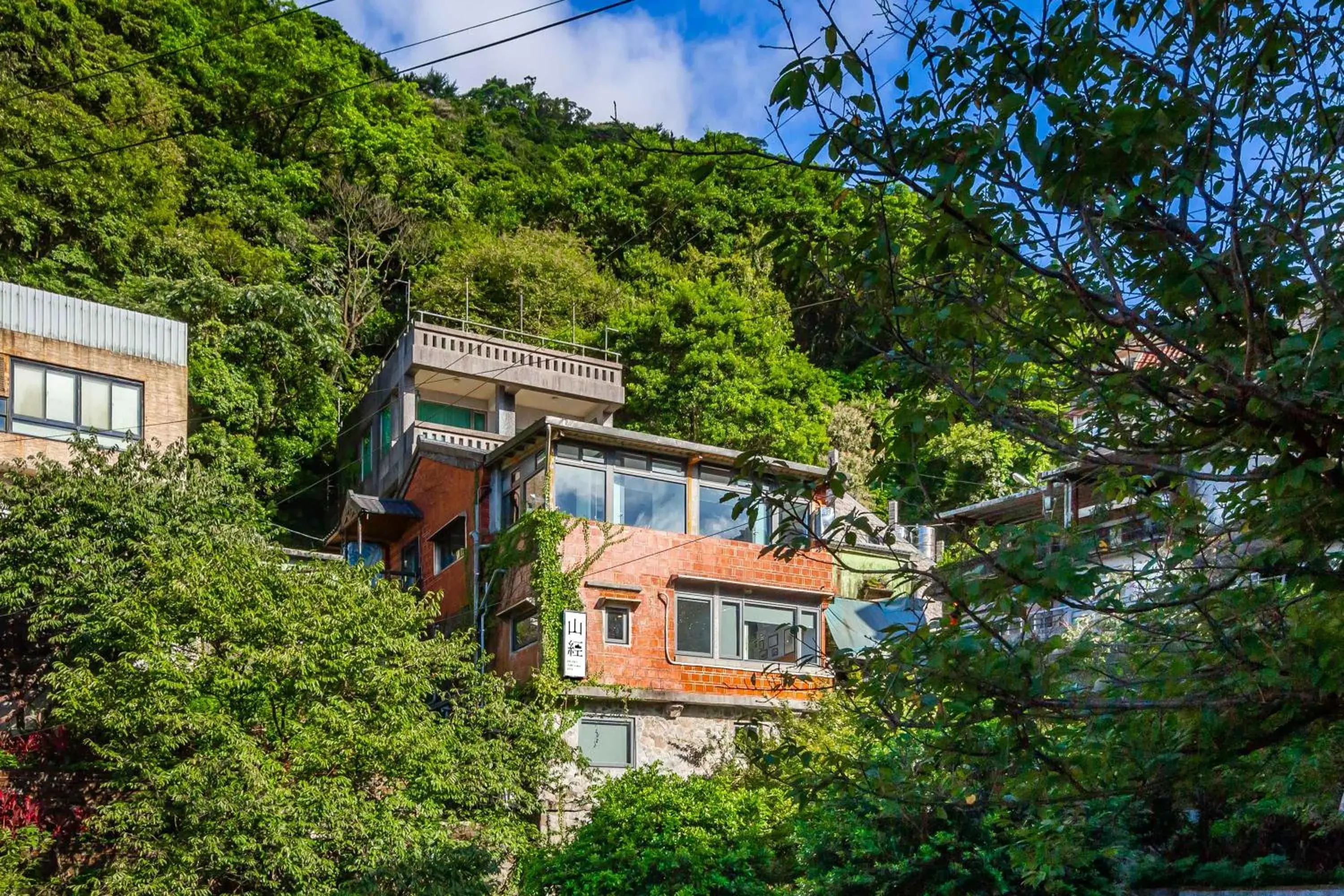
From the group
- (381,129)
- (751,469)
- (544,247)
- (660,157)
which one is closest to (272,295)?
(544,247)

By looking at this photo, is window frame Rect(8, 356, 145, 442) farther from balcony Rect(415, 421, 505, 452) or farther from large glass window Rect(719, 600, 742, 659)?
large glass window Rect(719, 600, 742, 659)

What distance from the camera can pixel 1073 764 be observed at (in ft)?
22.1

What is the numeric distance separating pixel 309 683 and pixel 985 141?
47.1 ft

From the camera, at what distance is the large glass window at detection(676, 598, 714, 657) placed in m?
25.3

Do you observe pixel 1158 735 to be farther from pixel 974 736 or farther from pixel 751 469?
pixel 751 469

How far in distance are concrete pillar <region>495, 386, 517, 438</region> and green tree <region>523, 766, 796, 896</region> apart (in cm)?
1669

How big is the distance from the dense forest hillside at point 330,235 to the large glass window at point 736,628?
239 inches

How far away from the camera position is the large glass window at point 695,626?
25.3m

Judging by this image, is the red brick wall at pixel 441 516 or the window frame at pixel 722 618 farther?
the red brick wall at pixel 441 516

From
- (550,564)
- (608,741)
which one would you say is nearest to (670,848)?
(608,741)

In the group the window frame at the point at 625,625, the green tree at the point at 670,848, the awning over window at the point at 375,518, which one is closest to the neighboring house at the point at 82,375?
the awning over window at the point at 375,518

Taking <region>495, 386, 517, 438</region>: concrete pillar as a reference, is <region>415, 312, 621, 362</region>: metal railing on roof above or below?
above

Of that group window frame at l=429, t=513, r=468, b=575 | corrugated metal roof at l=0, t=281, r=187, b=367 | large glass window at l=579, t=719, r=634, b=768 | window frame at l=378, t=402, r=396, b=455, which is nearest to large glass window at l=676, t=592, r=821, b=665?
large glass window at l=579, t=719, r=634, b=768

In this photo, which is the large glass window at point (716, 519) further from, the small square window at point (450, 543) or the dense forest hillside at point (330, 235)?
the dense forest hillside at point (330, 235)
